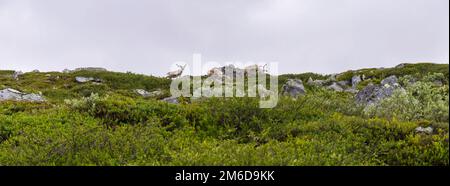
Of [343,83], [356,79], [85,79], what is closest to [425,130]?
[343,83]

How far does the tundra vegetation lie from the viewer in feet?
27.5

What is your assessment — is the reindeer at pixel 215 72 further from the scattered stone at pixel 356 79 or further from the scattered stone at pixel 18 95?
the scattered stone at pixel 18 95

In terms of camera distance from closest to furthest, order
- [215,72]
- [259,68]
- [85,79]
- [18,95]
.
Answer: [18,95]
[85,79]
[215,72]
[259,68]

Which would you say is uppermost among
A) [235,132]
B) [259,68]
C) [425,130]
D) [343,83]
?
[259,68]

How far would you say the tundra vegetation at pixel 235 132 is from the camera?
8.38m

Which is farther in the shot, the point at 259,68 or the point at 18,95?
the point at 259,68

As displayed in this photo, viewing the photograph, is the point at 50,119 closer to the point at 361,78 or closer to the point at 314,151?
the point at 314,151

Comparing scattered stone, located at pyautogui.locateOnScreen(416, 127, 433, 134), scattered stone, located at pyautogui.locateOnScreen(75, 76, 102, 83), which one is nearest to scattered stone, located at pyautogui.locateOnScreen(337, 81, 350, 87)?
scattered stone, located at pyautogui.locateOnScreen(75, 76, 102, 83)

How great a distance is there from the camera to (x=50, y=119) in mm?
12492

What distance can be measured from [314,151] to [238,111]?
3.85 metres

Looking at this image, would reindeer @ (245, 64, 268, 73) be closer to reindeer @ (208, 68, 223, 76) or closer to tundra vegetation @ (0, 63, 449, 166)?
reindeer @ (208, 68, 223, 76)

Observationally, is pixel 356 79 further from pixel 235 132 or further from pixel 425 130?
pixel 425 130

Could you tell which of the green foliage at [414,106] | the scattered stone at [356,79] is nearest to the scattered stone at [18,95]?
the green foliage at [414,106]

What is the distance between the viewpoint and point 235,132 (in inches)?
442
